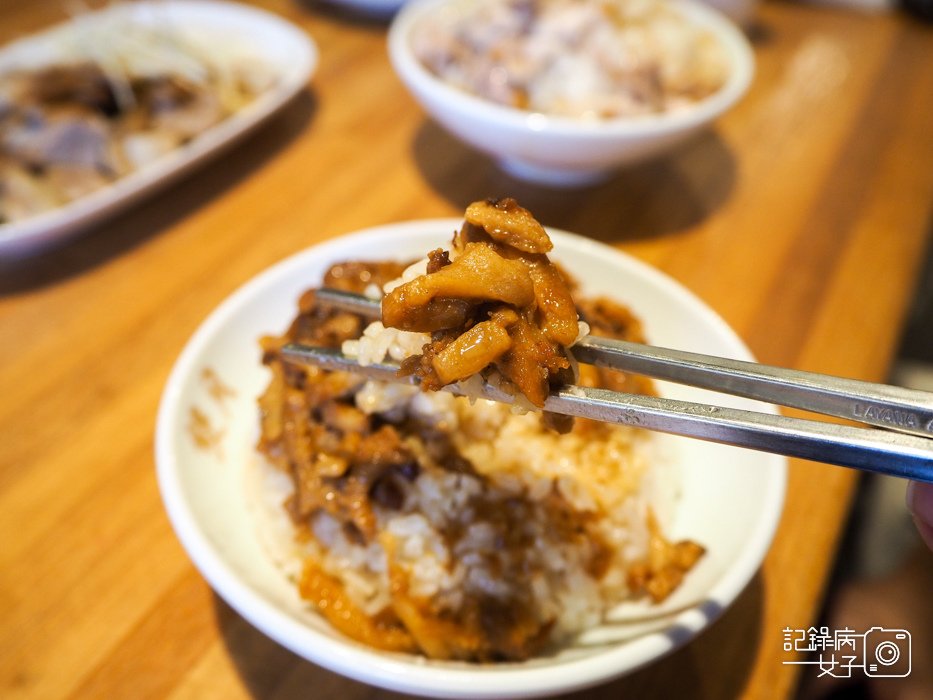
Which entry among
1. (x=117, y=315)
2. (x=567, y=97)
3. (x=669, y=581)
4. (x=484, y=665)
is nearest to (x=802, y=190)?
(x=567, y=97)

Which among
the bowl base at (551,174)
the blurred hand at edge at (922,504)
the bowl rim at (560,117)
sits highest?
the bowl rim at (560,117)

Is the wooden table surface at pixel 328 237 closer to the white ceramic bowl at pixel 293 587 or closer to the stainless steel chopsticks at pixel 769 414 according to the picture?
the white ceramic bowl at pixel 293 587

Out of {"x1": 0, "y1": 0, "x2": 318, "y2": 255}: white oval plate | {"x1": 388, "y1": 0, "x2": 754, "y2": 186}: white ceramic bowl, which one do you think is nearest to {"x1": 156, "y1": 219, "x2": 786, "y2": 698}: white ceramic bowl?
{"x1": 388, "y1": 0, "x2": 754, "y2": 186}: white ceramic bowl

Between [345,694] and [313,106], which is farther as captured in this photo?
[313,106]

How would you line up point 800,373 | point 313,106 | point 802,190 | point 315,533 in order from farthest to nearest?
point 313,106 → point 802,190 → point 315,533 → point 800,373

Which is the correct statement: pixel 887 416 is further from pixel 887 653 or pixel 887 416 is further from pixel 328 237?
pixel 328 237

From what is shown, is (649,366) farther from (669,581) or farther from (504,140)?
(504,140)

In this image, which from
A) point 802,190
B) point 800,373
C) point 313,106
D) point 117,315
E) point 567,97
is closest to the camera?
point 800,373

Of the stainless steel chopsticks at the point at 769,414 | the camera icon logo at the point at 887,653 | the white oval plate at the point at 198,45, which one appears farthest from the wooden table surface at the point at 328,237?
the stainless steel chopsticks at the point at 769,414
